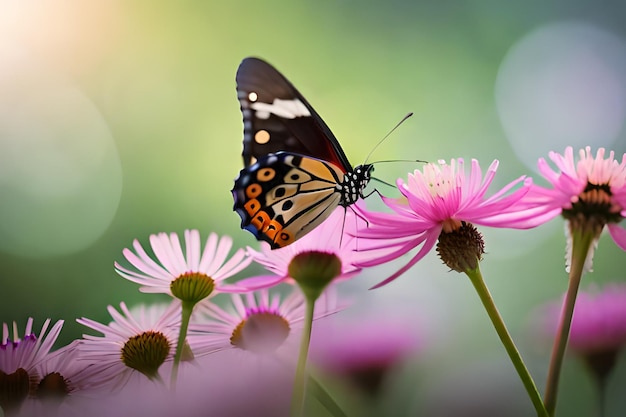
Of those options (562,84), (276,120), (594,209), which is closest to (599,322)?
(594,209)

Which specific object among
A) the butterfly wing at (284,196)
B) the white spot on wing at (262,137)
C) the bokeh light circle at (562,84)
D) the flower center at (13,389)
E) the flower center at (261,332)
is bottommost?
the flower center at (13,389)

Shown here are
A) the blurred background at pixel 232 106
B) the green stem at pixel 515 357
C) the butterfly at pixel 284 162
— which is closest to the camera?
the green stem at pixel 515 357

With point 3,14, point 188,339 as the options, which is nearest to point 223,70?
point 3,14

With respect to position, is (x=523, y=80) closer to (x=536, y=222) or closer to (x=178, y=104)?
(x=178, y=104)

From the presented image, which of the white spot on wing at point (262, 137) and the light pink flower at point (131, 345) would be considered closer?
the light pink flower at point (131, 345)

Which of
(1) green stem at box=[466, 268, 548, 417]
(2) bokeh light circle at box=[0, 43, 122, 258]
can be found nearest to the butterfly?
(1) green stem at box=[466, 268, 548, 417]

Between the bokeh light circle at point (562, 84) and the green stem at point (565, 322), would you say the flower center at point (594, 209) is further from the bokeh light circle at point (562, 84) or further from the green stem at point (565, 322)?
the bokeh light circle at point (562, 84)

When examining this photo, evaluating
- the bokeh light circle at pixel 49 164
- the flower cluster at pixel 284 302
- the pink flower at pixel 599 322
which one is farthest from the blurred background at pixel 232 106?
the flower cluster at pixel 284 302
